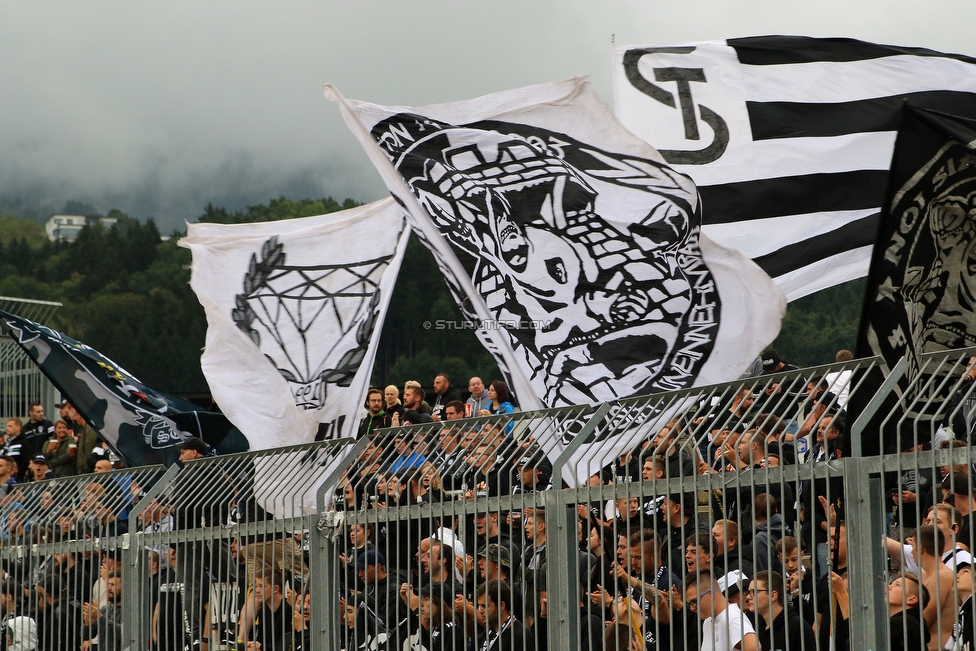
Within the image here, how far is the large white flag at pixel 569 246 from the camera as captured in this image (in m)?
9.37

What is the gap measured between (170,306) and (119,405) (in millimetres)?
61815

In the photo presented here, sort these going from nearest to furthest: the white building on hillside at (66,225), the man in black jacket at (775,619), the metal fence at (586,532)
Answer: the metal fence at (586,532) < the man in black jacket at (775,619) < the white building on hillside at (66,225)

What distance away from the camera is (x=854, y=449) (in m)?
5.72

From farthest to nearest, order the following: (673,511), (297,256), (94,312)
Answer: (94,312)
(297,256)
(673,511)

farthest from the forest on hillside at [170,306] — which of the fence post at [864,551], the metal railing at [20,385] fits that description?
the fence post at [864,551]

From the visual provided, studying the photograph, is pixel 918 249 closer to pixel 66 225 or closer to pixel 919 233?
pixel 919 233

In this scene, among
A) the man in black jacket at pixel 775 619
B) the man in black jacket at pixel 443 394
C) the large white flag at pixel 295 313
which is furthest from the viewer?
the man in black jacket at pixel 443 394

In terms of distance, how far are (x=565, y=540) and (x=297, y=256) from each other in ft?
20.1

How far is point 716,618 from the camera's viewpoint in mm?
6398

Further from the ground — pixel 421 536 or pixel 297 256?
pixel 297 256

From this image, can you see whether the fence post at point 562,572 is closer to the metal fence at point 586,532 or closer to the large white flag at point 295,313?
the metal fence at point 586,532

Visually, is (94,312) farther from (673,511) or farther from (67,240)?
(673,511)

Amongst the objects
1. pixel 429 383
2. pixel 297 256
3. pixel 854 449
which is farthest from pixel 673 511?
pixel 429 383

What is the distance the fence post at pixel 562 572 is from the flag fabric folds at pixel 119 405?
7.30 meters
